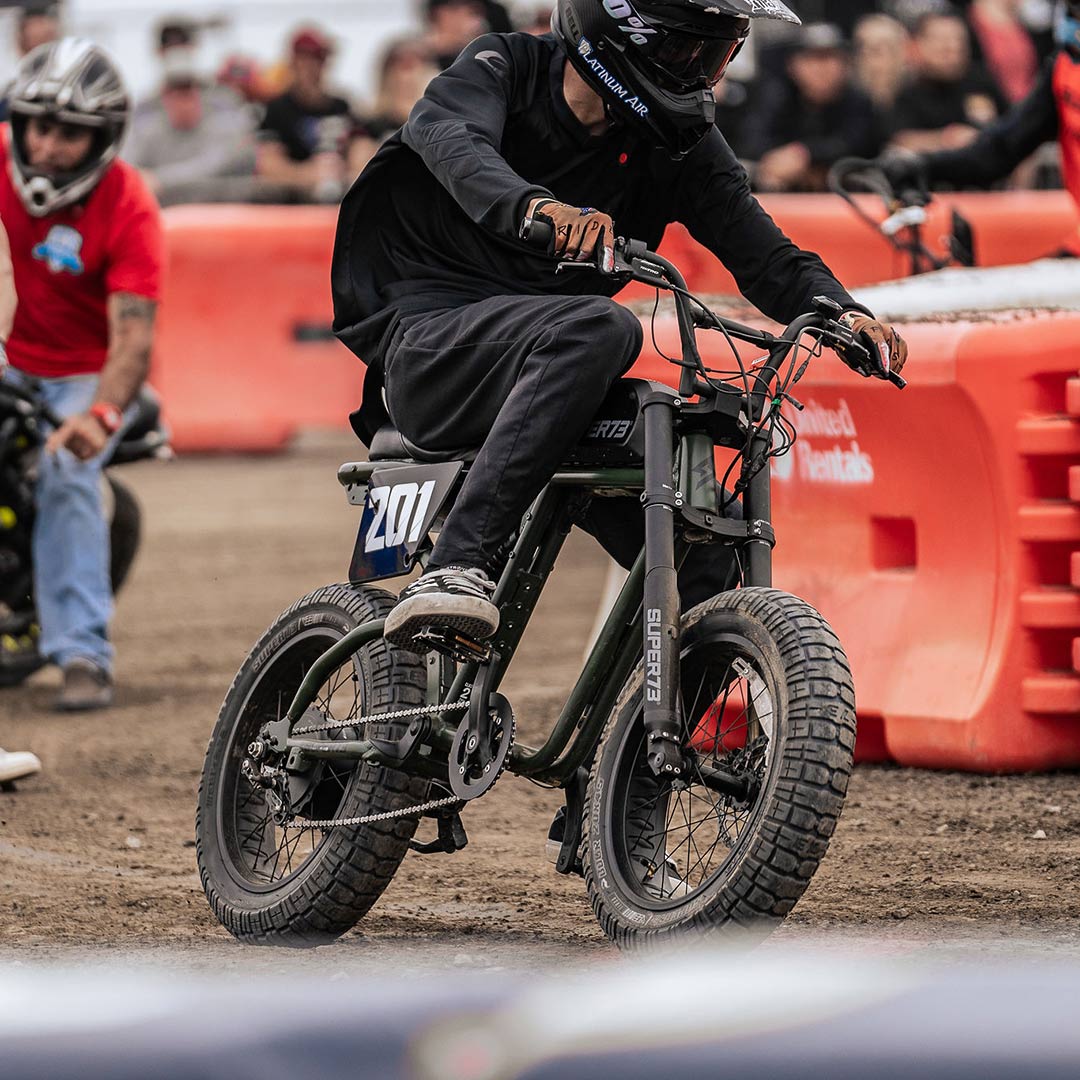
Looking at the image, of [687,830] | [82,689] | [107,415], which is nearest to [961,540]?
[687,830]

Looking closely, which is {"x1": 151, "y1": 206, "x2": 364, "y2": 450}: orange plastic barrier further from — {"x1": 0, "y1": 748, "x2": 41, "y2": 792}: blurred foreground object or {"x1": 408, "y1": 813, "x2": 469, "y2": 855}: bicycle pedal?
{"x1": 408, "y1": 813, "x2": 469, "y2": 855}: bicycle pedal

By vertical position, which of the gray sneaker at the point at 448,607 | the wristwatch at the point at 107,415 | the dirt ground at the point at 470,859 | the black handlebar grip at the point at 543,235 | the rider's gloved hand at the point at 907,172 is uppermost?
the rider's gloved hand at the point at 907,172


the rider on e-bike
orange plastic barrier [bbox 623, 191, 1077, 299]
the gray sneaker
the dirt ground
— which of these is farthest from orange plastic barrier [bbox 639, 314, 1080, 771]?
orange plastic barrier [bbox 623, 191, 1077, 299]

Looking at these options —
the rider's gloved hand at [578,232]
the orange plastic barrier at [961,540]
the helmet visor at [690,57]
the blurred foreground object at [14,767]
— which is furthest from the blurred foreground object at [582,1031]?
the blurred foreground object at [14,767]

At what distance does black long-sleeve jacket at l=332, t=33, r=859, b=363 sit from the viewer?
15.6 feet

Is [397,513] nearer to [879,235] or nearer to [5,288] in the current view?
[5,288]

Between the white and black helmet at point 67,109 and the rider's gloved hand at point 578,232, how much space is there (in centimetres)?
433

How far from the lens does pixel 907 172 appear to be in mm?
8875

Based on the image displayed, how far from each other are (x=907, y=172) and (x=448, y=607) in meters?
5.18

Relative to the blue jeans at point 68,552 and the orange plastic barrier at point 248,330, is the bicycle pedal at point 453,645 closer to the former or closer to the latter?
the blue jeans at point 68,552

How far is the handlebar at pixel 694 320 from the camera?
13.5 feet

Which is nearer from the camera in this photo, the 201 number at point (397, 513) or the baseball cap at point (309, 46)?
the 201 number at point (397, 513)

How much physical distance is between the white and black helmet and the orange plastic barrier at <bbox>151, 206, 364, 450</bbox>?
23.5ft

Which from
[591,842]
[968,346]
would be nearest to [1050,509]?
[968,346]
